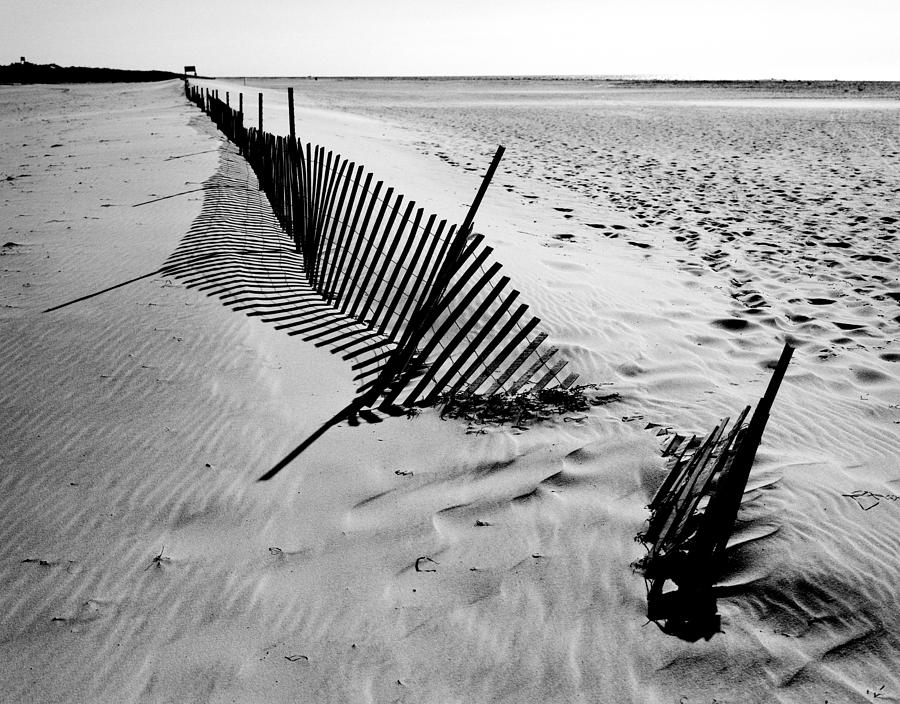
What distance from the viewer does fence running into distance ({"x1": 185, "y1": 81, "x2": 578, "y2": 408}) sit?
421cm

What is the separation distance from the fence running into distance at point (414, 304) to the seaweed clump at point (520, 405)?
7 centimetres

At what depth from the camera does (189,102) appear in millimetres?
34906

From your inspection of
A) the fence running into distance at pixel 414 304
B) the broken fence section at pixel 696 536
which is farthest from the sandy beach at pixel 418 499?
the fence running into distance at pixel 414 304

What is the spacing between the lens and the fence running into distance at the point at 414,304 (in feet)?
13.8

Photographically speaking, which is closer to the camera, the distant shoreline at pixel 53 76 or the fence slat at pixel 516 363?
the fence slat at pixel 516 363

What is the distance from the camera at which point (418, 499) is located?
135 inches

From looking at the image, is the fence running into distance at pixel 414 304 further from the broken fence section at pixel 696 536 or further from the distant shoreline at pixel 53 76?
the distant shoreline at pixel 53 76

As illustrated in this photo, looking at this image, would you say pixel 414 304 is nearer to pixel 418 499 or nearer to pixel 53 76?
pixel 418 499

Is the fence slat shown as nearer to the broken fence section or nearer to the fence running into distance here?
the fence running into distance

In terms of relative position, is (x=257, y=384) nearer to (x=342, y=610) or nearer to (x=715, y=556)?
(x=342, y=610)

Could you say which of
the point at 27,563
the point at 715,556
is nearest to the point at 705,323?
the point at 715,556

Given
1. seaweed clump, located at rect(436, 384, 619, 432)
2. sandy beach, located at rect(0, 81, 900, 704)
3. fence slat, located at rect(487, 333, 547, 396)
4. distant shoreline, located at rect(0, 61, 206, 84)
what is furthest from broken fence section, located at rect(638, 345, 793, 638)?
distant shoreline, located at rect(0, 61, 206, 84)

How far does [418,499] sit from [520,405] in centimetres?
117

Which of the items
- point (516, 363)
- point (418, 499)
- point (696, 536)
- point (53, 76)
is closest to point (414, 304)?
point (516, 363)
